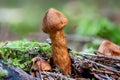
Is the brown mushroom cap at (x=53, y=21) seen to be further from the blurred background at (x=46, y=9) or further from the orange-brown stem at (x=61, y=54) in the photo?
the blurred background at (x=46, y=9)

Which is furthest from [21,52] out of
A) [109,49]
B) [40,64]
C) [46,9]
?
[46,9]

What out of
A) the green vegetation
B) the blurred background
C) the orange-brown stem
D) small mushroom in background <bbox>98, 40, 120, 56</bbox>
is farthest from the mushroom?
the blurred background

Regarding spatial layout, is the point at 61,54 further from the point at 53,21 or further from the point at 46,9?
the point at 46,9

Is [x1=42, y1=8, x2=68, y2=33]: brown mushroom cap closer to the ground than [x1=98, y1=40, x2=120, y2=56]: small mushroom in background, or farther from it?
farther from it

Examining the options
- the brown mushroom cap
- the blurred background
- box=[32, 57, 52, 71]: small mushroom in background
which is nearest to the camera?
the brown mushroom cap

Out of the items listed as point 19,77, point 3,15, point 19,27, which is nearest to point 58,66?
point 19,77

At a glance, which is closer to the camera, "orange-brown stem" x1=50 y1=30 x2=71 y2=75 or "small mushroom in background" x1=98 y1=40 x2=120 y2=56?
"orange-brown stem" x1=50 y1=30 x2=71 y2=75

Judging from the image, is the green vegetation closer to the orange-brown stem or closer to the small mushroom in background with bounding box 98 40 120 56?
the orange-brown stem

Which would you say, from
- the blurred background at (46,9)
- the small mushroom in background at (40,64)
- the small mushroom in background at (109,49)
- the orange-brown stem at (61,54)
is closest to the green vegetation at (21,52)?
the small mushroom in background at (40,64)

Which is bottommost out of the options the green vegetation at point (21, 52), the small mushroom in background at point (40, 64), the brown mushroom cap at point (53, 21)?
the small mushroom in background at point (40, 64)
